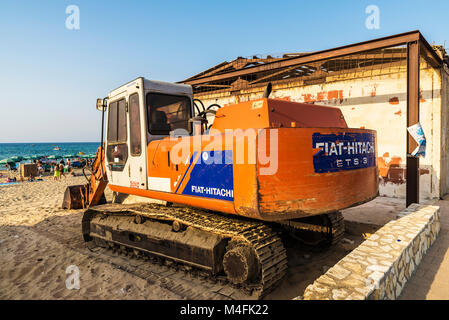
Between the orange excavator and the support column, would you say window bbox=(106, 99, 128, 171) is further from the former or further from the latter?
the support column

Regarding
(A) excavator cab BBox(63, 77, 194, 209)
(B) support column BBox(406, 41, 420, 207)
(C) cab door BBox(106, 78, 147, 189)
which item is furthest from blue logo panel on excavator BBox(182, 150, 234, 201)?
(B) support column BBox(406, 41, 420, 207)

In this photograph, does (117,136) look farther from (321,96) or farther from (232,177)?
(321,96)

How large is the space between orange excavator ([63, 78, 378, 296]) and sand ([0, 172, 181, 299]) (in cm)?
54

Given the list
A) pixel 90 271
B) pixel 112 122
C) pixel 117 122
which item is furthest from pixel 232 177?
pixel 112 122

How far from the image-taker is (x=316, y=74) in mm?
10352

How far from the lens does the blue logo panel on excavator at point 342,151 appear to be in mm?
3178

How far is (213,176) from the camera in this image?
339 cm

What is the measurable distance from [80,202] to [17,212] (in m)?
1.95

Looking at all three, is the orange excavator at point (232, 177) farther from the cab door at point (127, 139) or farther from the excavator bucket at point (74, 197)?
the excavator bucket at point (74, 197)

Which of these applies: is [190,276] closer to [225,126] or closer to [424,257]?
[225,126]

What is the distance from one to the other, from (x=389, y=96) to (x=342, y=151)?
6.86m

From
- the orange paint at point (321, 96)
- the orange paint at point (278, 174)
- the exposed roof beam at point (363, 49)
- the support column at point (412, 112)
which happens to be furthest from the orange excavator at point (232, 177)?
the orange paint at point (321, 96)

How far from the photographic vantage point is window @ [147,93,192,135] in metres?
4.49
